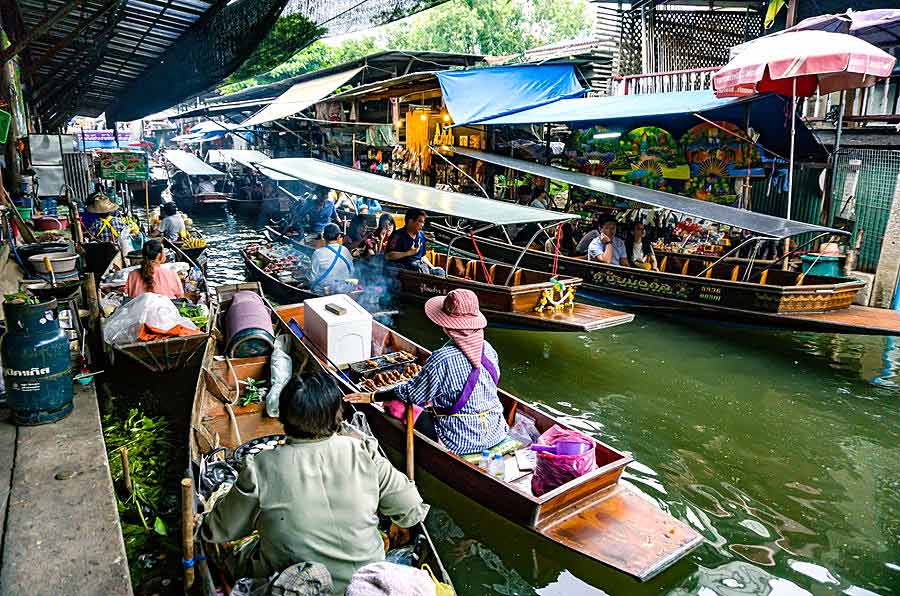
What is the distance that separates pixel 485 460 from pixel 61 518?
293cm

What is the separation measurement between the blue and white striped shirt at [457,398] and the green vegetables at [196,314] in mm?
3676

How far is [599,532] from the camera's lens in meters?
3.86

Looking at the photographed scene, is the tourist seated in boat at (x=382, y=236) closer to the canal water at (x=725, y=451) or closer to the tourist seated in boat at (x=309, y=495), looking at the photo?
the canal water at (x=725, y=451)

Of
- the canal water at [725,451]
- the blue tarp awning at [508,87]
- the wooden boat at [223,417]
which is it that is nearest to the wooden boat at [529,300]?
the canal water at [725,451]

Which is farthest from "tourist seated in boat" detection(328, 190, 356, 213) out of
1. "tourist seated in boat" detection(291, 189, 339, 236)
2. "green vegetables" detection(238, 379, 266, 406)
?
"green vegetables" detection(238, 379, 266, 406)

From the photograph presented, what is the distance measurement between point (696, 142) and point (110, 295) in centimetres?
1166

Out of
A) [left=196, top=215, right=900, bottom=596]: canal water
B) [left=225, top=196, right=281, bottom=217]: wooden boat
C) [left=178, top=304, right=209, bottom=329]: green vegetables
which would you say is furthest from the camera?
[left=225, top=196, right=281, bottom=217]: wooden boat

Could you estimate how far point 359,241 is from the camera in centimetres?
1098

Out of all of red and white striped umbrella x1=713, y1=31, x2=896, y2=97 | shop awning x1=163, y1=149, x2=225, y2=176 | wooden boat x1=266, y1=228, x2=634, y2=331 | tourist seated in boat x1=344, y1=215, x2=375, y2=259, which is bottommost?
wooden boat x1=266, y1=228, x2=634, y2=331

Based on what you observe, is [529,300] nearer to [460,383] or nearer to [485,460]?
[485,460]

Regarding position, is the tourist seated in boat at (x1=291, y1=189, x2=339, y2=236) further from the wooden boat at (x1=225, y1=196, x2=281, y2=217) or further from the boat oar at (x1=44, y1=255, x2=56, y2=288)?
the boat oar at (x1=44, y1=255, x2=56, y2=288)

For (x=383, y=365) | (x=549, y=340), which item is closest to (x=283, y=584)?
(x=383, y=365)

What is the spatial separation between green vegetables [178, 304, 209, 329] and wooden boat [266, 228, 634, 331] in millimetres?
3226

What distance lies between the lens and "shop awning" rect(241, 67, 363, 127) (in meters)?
16.5
